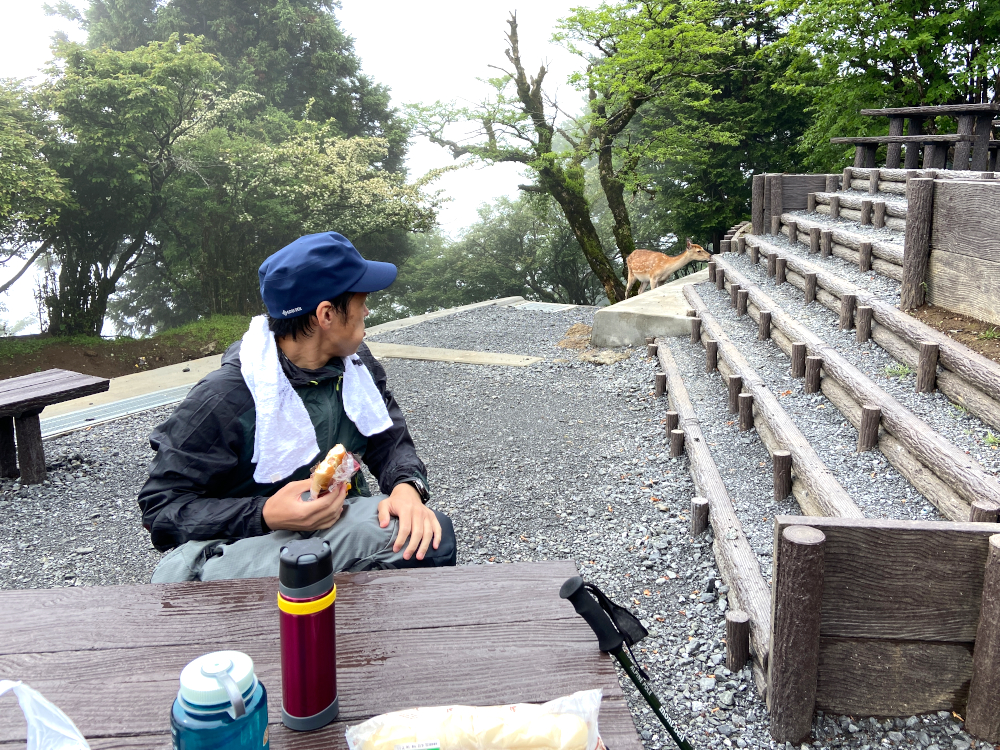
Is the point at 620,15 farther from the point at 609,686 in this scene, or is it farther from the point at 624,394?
the point at 609,686

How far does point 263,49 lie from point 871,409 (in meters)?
20.2

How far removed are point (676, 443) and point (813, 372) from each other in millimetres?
910

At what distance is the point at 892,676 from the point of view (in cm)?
203

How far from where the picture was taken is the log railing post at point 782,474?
11.0 ft

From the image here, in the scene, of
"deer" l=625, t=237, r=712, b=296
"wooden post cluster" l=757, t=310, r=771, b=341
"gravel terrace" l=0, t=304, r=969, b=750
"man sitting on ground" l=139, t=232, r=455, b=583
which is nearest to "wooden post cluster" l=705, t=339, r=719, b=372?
"gravel terrace" l=0, t=304, r=969, b=750

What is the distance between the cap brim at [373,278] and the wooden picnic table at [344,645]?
2.59ft

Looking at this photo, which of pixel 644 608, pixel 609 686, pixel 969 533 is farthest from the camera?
pixel 644 608

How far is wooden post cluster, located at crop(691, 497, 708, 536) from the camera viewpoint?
3521 millimetres

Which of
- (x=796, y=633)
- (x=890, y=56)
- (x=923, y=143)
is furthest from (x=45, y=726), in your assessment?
(x=890, y=56)

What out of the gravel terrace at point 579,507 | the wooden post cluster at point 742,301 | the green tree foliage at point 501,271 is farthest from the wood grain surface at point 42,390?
the green tree foliage at point 501,271

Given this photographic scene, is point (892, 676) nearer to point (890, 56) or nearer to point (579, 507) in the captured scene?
point (579, 507)

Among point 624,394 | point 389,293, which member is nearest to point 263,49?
point 389,293

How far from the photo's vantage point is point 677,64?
13.0m

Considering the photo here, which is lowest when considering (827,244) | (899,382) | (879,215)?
(899,382)
